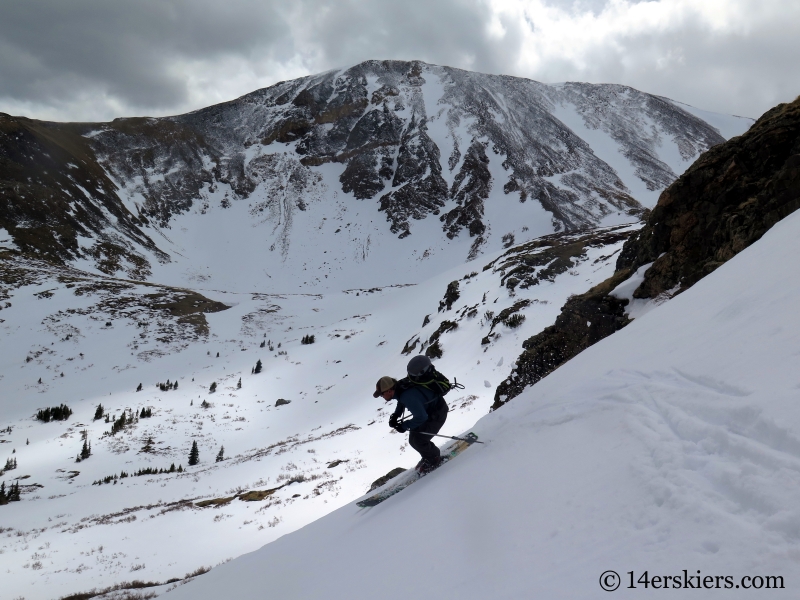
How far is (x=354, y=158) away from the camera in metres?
95.2

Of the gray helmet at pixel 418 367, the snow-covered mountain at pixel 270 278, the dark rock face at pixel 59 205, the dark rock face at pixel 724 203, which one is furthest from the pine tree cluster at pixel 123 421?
the dark rock face at pixel 59 205

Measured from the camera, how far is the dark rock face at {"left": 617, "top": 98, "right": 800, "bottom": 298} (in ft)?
23.5

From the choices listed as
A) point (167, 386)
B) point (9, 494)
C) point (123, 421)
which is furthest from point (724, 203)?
point (167, 386)

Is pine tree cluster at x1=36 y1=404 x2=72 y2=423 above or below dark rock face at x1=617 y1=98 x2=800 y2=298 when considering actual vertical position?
above

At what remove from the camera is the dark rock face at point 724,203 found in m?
7.17

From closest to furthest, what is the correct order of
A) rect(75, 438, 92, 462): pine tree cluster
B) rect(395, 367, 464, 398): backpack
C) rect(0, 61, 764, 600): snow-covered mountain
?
rect(395, 367, 464, 398): backpack < rect(0, 61, 764, 600): snow-covered mountain < rect(75, 438, 92, 462): pine tree cluster

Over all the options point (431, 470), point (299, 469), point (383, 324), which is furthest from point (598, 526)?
point (383, 324)

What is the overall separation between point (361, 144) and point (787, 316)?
103 m

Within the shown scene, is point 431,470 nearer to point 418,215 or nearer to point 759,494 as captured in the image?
point 759,494

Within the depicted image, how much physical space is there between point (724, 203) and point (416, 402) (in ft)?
27.1

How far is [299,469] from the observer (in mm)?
12953

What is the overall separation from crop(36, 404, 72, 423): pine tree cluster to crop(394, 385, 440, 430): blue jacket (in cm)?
2414

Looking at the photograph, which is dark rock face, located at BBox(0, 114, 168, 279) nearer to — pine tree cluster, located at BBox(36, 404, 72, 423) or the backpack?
pine tree cluster, located at BBox(36, 404, 72, 423)
